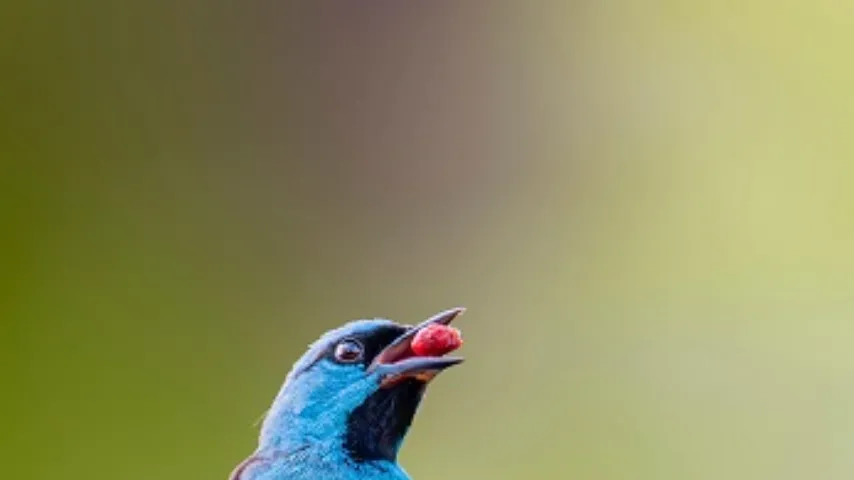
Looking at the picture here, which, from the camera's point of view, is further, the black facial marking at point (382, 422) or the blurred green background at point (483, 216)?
the blurred green background at point (483, 216)

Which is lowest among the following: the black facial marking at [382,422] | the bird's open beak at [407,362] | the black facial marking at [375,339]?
the black facial marking at [382,422]

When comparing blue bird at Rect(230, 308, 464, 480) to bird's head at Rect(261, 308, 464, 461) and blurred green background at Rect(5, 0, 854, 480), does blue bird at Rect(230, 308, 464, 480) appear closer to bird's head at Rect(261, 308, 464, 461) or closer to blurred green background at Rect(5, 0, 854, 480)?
bird's head at Rect(261, 308, 464, 461)

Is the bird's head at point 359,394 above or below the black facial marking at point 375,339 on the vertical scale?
below

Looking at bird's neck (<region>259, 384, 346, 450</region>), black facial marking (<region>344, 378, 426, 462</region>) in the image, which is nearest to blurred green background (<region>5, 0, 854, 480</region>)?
bird's neck (<region>259, 384, 346, 450</region>)

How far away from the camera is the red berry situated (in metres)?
1.69

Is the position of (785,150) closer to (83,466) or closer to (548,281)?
(548,281)

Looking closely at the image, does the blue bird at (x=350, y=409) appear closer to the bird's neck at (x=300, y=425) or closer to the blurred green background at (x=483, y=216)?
the bird's neck at (x=300, y=425)

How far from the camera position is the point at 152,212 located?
253cm

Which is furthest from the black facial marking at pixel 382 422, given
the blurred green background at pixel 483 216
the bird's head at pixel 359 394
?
the blurred green background at pixel 483 216

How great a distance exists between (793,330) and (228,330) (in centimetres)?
158

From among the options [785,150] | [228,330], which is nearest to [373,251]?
[228,330]

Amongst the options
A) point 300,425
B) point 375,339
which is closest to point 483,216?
point 375,339

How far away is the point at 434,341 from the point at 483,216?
106 centimetres

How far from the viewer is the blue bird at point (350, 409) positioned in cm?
164
